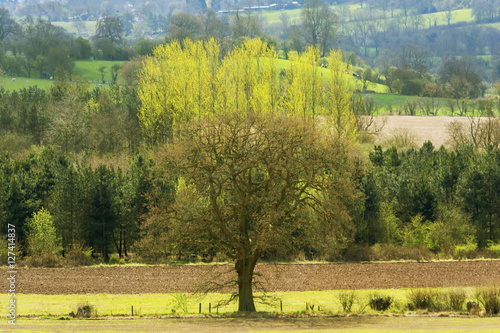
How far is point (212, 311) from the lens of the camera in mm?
26672

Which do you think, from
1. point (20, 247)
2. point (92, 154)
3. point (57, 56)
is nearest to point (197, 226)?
point (20, 247)

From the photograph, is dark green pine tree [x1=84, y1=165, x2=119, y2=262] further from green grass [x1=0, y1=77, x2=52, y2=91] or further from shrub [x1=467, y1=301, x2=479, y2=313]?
green grass [x1=0, y1=77, x2=52, y2=91]

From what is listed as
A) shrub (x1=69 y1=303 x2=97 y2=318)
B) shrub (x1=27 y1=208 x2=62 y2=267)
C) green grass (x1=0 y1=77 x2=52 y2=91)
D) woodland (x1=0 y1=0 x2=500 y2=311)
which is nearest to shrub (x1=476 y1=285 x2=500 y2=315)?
woodland (x1=0 y1=0 x2=500 y2=311)

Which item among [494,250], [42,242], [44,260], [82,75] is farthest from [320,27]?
[44,260]

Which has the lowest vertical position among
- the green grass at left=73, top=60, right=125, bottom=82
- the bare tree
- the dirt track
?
the dirt track

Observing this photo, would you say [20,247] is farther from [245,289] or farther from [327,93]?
[327,93]

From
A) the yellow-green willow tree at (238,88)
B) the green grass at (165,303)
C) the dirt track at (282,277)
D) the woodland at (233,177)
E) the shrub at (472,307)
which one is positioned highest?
the yellow-green willow tree at (238,88)

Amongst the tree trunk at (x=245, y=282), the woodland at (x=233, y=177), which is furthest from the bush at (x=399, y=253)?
the tree trunk at (x=245, y=282)

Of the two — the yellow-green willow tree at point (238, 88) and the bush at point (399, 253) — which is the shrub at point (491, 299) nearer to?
the bush at point (399, 253)

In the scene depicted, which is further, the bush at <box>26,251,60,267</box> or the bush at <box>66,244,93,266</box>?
the bush at <box>66,244,93,266</box>

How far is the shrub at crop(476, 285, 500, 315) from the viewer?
24250mm

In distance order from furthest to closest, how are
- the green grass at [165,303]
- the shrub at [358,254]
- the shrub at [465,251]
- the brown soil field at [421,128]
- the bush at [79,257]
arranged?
1. the brown soil field at [421,128]
2. the shrub at [465,251]
3. the shrub at [358,254]
4. the bush at [79,257]
5. the green grass at [165,303]

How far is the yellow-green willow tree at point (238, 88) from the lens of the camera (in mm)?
60469

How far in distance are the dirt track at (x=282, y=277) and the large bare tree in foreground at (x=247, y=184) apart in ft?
23.1
